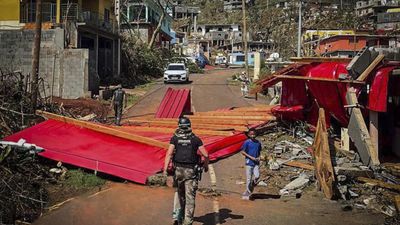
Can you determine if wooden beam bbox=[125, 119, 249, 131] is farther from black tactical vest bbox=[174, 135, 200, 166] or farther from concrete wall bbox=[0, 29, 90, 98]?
concrete wall bbox=[0, 29, 90, 98]

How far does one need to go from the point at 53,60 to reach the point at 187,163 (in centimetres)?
2155

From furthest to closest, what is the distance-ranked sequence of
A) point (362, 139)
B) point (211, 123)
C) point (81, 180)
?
1. point (211, 123)
2. point (362, 139)
3. point (81, 180)

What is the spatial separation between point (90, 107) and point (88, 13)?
10726 millimetres

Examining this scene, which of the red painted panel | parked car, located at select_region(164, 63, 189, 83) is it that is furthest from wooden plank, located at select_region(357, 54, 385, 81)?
parked car, located at select_region(164, 63, 189, 83)

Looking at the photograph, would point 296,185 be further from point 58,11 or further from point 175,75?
point 175,75

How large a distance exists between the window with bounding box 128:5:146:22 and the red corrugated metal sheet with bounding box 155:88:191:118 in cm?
3616

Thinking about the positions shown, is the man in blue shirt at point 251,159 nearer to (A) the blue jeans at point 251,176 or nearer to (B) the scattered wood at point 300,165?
(A) the blue jeans at point 251,176

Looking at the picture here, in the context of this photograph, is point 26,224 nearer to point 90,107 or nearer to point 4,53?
Answer: point 90,107

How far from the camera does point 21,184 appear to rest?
366 inches

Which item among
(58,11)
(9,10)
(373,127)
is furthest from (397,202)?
(9,10)

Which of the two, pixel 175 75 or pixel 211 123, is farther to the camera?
pixel 175 75

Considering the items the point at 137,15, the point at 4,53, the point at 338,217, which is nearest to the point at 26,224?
the point at 338,217

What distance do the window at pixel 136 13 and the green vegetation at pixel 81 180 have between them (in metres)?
45.6

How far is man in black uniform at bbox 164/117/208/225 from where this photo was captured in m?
7.38
